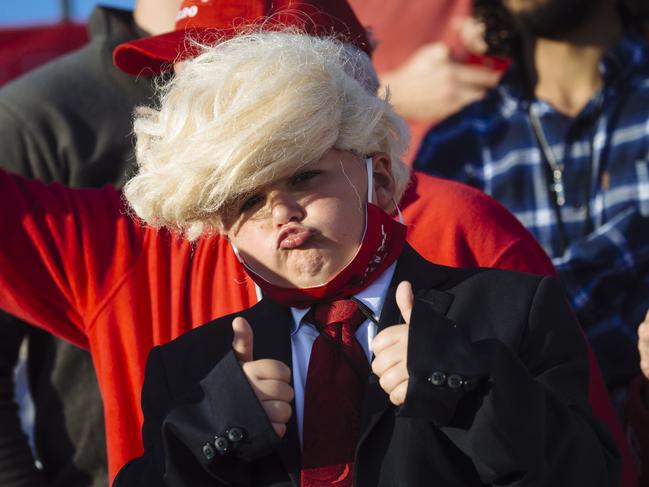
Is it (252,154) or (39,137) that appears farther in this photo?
(39,137)

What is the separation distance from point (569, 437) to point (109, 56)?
1576 mm

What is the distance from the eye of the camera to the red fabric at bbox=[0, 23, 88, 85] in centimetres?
514

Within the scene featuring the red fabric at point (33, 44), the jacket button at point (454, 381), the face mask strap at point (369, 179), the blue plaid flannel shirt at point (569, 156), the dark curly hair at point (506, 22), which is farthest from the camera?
the red fabric at point (33, 44)

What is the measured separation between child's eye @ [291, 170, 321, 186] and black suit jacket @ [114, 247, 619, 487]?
187 millimetres

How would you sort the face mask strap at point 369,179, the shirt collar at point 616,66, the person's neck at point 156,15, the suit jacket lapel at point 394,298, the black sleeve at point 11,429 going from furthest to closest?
the shirt collar at point 616,66, the person's neck at point 156,15, the black sleeve at point 11,429, the face mask strap at point 369,179, the suit jacket lapel at point 394,298

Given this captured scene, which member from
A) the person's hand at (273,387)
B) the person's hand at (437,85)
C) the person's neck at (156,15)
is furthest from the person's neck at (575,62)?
the person's hand at (273,387)

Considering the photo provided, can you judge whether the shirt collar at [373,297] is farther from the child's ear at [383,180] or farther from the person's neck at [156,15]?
the person's neck at [156,15]

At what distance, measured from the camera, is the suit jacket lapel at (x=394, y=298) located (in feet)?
4.84

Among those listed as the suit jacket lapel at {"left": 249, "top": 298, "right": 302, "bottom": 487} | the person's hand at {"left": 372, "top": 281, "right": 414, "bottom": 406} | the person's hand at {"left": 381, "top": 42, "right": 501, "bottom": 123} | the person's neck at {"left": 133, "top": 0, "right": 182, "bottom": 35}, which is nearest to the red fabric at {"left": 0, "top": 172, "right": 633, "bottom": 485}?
the suit jacket lapel at {"left": 249, "top": 298, "right": 302, "bottom": 487}

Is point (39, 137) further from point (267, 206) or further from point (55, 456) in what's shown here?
point (267, 206)

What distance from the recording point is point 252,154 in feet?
4.93

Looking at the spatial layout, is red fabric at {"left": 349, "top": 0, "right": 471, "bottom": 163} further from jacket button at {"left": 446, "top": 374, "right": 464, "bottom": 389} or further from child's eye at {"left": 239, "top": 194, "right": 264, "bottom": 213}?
jacket button at {"left": 446, "top": 374, "right": 464, "bottom": 389}

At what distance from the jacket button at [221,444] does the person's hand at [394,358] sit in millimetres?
203

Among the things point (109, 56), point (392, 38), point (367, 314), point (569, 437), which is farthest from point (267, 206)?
point (392, 38)
